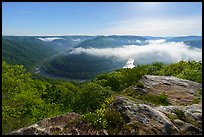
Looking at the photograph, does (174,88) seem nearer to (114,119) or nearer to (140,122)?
(140,122)

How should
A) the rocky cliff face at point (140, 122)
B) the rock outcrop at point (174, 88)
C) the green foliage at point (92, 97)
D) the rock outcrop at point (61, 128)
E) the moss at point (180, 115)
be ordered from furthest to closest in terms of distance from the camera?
the rock outcrop at point (174, 88) < the green foliage at point (92, 97) < the moss at point (180, 115) < the rocky cliff face at point (140, 122) < the rock outcrop at point (61, 128)

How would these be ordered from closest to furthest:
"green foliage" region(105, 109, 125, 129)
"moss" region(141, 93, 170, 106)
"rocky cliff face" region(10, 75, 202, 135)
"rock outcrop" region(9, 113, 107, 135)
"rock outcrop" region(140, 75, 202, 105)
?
"rock outcrop" region(9, 113, 107, 135), "rocky cliff face" region(10, 75, 202, 135), "green foliage" region(105, 109, 125, 129), "moss" region(141, 93, 170, 106), "rock outcrop" region(140, 75, 202, 105)

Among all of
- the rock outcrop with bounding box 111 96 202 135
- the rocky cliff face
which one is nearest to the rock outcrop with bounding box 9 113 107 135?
the rocky cliff face

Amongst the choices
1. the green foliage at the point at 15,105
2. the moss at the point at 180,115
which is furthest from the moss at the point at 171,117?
the green foliage at the point at 15,105

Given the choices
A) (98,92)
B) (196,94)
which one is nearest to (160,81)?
(196,94)

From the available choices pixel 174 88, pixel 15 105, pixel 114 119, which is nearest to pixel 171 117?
pixel 114 119

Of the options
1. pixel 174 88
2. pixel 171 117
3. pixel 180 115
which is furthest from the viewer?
pixel 174 88

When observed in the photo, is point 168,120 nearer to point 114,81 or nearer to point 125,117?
point 125,117

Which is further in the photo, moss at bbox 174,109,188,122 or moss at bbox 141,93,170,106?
moss at bbox 141,93,170,106

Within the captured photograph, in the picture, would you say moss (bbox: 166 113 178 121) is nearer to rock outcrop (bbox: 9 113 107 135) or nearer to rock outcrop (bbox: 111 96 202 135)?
rock outcrop (bbox: 111 96 202 135)

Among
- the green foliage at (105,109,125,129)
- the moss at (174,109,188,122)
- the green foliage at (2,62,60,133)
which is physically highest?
the green foliage at (105,109,125,129)

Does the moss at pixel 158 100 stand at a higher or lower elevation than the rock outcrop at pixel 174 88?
higher

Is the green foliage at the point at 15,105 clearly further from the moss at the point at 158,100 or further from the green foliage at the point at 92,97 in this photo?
the moss at the point at 158,100
